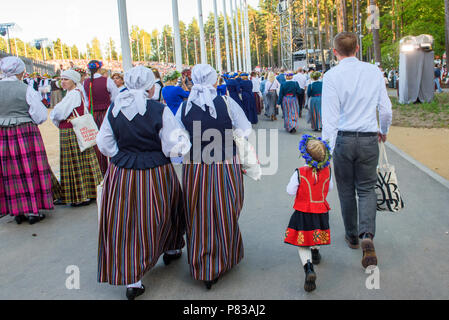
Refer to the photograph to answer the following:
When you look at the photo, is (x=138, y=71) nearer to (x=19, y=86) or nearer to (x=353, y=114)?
(x=353, y=114)

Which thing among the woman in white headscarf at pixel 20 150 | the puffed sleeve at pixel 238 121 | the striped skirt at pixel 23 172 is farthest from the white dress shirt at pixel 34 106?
the puffed sleeve at pixel 238 121

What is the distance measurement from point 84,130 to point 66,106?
0.40m

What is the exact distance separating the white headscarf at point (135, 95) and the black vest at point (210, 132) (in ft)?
1.29

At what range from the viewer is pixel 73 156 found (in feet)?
20.7

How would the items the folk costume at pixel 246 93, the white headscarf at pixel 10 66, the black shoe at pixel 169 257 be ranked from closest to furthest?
the black shoe at pixel 169 257 < the white headscarf at pixel 10 66 < the folk costume at pixel 246 93

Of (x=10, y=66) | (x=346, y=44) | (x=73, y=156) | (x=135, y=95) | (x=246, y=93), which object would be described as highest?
(x=10, y=66)

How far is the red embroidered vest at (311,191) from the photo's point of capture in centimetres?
377

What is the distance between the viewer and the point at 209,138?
3.77 metres

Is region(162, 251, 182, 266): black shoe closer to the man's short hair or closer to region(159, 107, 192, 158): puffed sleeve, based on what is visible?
region(159, 107, 192, 158): puffed sleeve

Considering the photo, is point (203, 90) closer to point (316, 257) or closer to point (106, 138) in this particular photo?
point (106, 138)

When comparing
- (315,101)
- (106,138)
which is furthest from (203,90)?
(315,101)

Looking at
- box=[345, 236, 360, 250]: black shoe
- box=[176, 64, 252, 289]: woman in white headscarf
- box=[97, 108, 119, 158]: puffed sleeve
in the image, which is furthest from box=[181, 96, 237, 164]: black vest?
box=[345, 236, 360, 250]: black shoe

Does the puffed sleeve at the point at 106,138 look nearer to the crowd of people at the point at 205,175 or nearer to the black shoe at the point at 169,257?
the crowd of people at the point at 205,175

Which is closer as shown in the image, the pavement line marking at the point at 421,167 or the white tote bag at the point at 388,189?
the white tote bag at the point at 388,189
